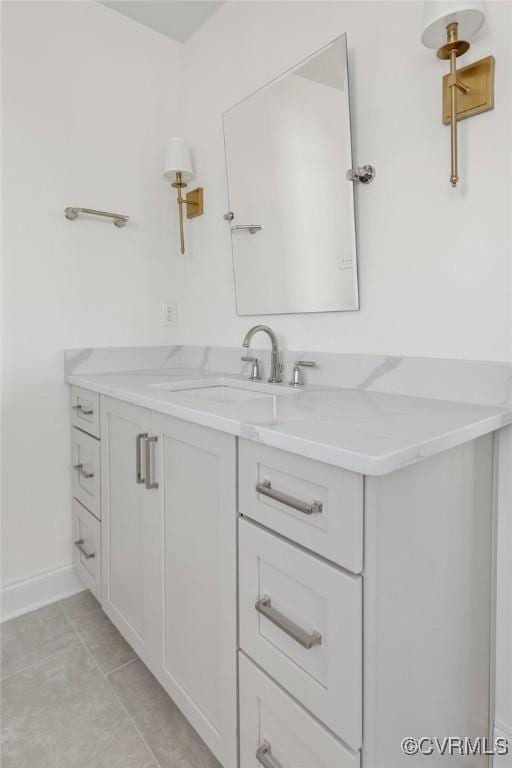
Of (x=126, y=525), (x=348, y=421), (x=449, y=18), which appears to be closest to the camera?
(x=348, y=421)

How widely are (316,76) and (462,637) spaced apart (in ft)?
5.35

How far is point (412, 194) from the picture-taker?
1246mm

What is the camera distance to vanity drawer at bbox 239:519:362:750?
0.71m

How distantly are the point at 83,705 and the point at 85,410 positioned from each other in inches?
37.4

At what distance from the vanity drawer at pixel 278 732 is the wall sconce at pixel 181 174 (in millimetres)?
1809

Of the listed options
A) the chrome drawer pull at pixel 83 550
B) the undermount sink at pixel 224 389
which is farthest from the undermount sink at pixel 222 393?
the chrome drawer pull at pixel 83 550

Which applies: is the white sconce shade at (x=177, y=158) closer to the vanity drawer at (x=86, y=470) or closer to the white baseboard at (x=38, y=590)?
the vanity drawer at (x=86, y=470)

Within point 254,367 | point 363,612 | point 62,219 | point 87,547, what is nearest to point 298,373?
point 254,367

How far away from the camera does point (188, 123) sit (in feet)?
7.18

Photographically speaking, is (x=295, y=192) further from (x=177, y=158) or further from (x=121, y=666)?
(x=121, y=666)

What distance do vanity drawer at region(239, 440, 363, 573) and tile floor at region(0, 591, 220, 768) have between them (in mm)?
795

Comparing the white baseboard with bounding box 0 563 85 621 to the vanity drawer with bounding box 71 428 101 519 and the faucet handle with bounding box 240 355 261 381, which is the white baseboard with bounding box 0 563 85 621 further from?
the faucet handle with bounding box 240 355 261 381

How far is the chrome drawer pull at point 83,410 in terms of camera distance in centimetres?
169

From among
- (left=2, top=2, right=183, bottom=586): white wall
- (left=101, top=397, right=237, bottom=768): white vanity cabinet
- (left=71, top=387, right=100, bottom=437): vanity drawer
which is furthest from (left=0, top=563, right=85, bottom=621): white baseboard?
(left=71, top=387, right=100, bottom=437): vanity drawer
